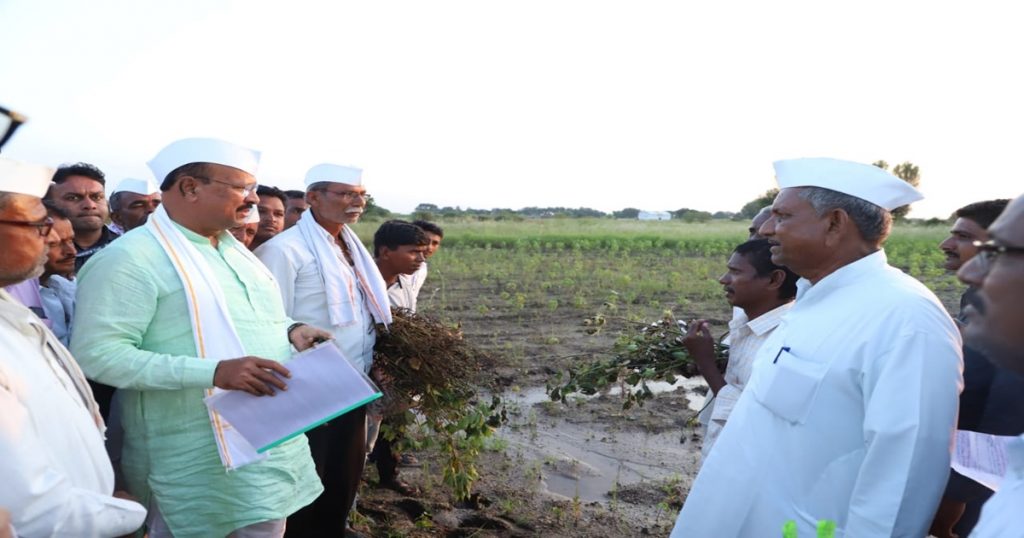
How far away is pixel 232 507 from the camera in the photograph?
267cm

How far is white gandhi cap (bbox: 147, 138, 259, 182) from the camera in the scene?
2.77 meters

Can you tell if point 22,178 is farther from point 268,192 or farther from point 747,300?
point 268,192

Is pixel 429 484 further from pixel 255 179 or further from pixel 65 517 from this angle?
pixel 65 517

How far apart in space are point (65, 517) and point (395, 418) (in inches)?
93.3

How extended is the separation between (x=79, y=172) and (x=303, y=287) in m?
1.41

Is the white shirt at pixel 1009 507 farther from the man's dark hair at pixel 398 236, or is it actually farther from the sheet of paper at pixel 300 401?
the man's dark hair at pixel 398 236

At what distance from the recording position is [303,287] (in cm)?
383

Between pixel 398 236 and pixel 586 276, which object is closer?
pixel 398 236

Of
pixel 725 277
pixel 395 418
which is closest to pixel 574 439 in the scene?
pixel 395 418

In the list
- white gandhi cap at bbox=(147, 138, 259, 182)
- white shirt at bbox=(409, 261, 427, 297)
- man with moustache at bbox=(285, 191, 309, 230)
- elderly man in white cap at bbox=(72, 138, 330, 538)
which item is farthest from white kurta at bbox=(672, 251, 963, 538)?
man with moustache at bbox=(285, 191, 309, 230)

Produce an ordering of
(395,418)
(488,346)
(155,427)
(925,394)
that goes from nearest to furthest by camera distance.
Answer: (925,394), (155,427), (395,418), (488,346)

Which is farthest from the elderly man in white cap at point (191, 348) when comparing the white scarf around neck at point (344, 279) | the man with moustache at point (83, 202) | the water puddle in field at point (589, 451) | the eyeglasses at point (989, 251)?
the water puddle in field at point (589, 451)

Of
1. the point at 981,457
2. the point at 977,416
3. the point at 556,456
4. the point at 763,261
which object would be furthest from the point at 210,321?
the point at 556,456

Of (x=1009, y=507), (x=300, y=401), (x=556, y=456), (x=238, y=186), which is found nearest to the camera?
(x=1009, y=507)
